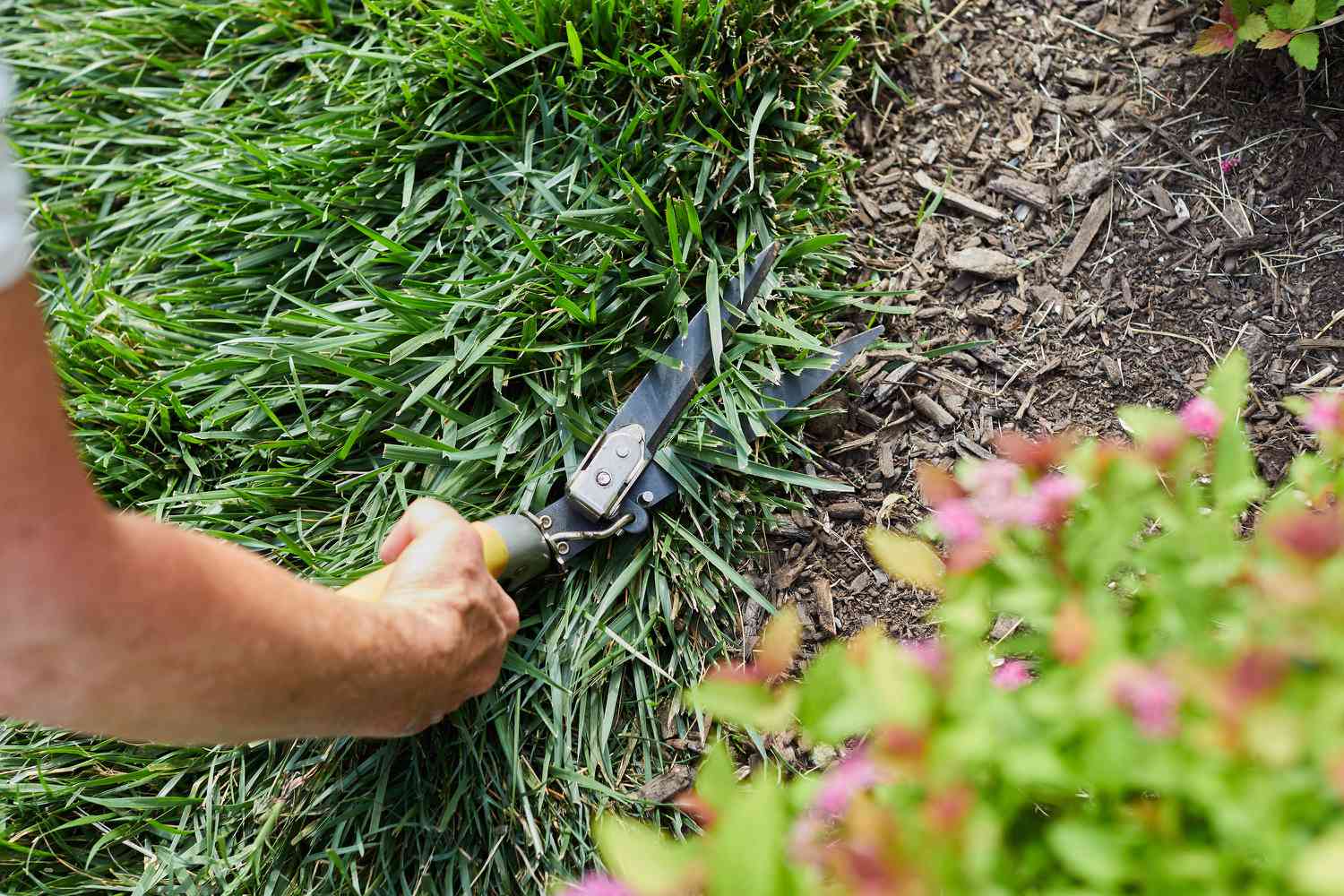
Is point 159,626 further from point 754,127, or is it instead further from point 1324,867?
point 754,127

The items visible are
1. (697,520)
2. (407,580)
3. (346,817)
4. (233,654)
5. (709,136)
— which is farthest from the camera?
(709,136)

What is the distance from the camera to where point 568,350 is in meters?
1.67

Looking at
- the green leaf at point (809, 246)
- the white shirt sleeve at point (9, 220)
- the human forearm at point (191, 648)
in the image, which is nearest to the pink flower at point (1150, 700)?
the human forearm at point (191, 648)

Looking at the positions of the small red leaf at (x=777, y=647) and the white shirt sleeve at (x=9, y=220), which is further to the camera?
the small red leaf at (x=777, y=647)

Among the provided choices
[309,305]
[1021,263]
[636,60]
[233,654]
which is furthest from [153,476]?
[1021,263]

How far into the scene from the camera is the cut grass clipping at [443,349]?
5.05 feet

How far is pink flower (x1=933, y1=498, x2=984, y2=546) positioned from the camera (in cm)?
84

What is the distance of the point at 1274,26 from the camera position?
5.39 feet

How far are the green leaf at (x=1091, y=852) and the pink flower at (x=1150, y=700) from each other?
0.09 meters

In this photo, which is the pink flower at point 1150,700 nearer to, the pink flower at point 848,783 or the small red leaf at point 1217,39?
the pink flower at point 848,783

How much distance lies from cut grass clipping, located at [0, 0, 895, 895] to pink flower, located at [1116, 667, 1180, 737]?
923 mm

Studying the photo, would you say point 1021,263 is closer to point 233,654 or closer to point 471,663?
point 471,663

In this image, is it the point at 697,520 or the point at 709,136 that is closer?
the point at 697,520

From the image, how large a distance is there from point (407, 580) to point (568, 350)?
56 cm
